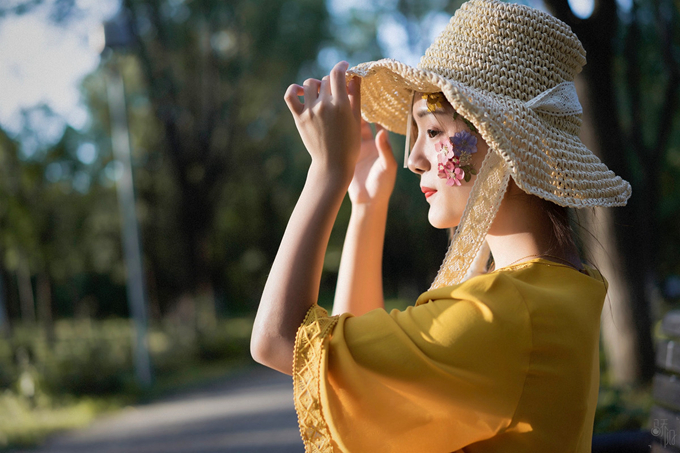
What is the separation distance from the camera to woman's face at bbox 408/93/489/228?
4.89 ft

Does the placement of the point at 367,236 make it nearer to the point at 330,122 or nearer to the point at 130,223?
the point at 330,122

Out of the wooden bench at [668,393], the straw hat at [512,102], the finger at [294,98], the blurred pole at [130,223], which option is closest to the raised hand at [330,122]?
the finger at [294,98]

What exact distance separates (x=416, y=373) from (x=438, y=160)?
0.58m

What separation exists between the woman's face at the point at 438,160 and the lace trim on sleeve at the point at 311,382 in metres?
0.48

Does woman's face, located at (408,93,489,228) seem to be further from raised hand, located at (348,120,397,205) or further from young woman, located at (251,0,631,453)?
raised hand, located at (348,120,397,205)

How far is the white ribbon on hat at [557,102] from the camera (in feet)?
4.71

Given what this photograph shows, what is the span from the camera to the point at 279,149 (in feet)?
55.7

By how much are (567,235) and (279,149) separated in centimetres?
1583

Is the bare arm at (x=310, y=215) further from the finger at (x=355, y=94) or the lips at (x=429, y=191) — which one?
the lips at (x=429, y=191)

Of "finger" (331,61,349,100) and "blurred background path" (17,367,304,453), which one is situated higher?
"finger" (331,61,349,100)

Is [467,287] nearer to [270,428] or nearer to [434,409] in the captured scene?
[434,409]

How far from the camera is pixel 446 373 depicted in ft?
3.85

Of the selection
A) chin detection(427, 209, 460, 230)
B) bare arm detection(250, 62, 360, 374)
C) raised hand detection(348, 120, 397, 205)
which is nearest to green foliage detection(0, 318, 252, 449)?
raised hand detection(348, 120, 397, 205)

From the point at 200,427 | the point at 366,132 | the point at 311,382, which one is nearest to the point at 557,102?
the point at 366,132
